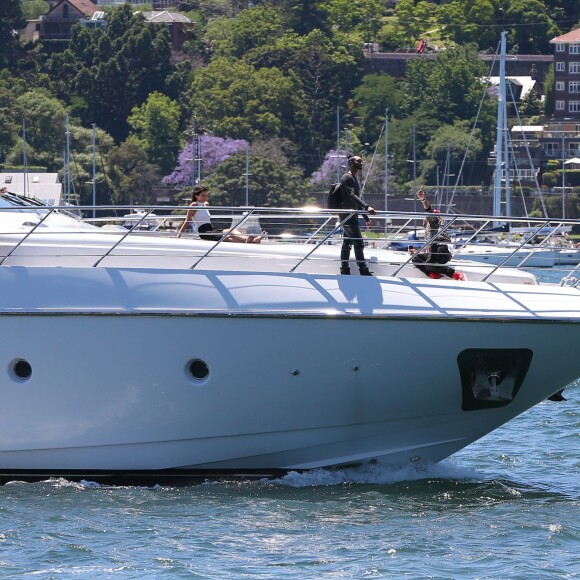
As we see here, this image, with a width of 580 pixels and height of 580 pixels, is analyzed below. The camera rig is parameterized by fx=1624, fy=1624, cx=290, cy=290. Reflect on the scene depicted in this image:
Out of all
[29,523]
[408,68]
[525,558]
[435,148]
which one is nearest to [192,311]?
[29,523]

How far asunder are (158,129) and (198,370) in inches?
3543

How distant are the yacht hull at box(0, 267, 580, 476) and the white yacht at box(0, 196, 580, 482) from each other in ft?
0.04

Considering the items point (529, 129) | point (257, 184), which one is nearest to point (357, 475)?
point (257, 184)

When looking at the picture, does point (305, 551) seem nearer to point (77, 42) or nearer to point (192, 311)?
point (192, 311)

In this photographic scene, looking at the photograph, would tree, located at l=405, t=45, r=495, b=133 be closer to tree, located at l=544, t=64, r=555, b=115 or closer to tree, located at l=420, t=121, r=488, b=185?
tree, located at l=420, t=121, r=488, b=185

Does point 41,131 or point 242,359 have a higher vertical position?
point 41,131

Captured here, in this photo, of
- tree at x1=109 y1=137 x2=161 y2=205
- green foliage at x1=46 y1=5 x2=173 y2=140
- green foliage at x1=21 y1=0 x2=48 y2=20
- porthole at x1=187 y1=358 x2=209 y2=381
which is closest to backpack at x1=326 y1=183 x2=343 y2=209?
porthole at x1=187 y1=358 x2=209 y2=381

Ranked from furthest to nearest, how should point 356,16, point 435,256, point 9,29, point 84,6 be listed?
point 84,6 → point 356,16 → point 9,29 → point 435,256

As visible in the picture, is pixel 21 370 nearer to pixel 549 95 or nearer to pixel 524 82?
pixel 549 95

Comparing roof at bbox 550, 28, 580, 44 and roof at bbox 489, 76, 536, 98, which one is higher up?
roof at bbox 550, 28, 580, 44

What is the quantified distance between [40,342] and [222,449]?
1.79 m

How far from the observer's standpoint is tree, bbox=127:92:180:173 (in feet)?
330

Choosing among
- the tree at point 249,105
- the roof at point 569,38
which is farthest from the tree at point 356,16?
the tree at point 249,105

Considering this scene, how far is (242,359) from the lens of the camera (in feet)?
44.5
